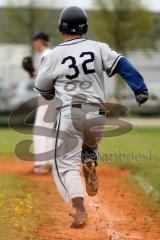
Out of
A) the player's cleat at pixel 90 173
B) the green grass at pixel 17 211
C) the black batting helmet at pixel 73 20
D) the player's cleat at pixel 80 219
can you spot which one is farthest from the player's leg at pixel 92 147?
the black batting helmet at pixel 73 20

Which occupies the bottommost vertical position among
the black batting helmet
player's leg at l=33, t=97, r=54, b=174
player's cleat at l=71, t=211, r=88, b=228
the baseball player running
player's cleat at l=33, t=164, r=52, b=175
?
player's cleat at l=33, t=164, r=52, b=175

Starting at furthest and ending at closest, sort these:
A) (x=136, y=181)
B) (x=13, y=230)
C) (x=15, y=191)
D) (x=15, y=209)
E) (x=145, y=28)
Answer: (x=145, y=28)
(x=136, y=181)
(x=15, y=191)
(x=15, y=209)
(x=13, y=230)

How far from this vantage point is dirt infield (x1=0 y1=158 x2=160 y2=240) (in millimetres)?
6910

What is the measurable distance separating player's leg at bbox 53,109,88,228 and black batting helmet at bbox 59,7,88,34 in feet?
2.53

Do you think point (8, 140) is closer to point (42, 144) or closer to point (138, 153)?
point (138, 153)

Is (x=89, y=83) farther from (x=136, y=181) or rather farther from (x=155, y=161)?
(x=155, y=161)

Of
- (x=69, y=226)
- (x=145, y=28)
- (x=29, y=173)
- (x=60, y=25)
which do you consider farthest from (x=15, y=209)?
(x=145, y=28)

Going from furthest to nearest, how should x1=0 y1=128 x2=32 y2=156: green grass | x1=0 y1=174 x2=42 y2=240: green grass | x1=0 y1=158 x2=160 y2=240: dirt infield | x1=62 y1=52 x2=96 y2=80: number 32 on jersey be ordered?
x1=0 y1=128 x2=32 y2=156: green grass, x1=62 y1=52 x2=96 y2=80: number 32 on jersey, x1=0 y1=158 x2=160 y2=240: dirt infield, x1=0 y1=174 x2=42 y2=240: green grass

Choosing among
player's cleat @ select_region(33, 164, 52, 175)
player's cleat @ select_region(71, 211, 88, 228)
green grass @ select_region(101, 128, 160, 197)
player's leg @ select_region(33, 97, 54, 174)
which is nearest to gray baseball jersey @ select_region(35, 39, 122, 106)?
player's cleat @ select_region(71, 211, 88, 228)

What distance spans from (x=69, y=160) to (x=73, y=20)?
1305mm

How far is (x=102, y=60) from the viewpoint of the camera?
23.6ft

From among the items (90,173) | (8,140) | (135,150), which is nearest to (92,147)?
(90,173)

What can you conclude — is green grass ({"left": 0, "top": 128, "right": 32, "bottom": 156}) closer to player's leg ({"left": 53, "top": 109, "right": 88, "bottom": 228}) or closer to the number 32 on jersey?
player's leg ({"left": 53, "top": 109, "right": 88, "bottom": 228})

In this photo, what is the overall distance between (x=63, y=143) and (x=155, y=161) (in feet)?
23.8
